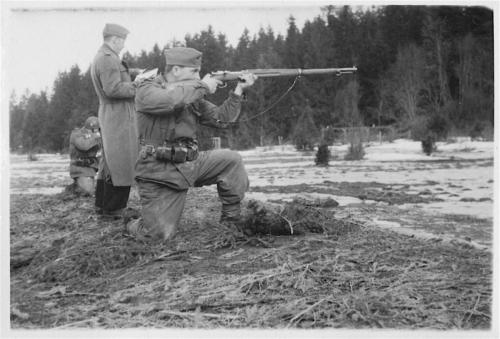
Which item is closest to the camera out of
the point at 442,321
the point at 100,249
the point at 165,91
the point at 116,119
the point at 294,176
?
the point at 442,321

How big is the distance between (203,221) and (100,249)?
135 cm

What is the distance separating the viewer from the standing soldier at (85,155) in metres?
7.75

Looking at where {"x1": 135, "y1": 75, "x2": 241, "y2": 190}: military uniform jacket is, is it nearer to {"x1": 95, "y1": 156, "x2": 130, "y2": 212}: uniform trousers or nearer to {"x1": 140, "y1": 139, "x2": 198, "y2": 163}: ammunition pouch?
{"x1": 140, "y1": 139, "x2": 198, "y2": 163}: ammunition pouch

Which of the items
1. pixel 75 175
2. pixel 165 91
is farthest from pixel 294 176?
pixel 165 91

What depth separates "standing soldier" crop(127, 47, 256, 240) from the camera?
409 centimetres

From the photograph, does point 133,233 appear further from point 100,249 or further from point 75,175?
point 75,175

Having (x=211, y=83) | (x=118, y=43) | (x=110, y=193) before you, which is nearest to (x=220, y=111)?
(x=211, y=83)

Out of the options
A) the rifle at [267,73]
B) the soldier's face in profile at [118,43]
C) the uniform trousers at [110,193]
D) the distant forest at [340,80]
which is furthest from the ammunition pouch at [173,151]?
the distant forest at [340,80]

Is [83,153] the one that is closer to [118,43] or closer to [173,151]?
[118,43]

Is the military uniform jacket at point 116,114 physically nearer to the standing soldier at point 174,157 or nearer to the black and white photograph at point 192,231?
the black and white photograph at point 192,231

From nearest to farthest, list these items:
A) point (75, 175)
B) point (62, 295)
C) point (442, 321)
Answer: point (442, 321) < point (62, 295) < point (75, 175)

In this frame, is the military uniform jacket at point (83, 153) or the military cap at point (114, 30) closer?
the military cap at point (114, 30)

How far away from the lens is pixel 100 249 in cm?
364

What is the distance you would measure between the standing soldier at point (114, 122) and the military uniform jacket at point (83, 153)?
249cm
